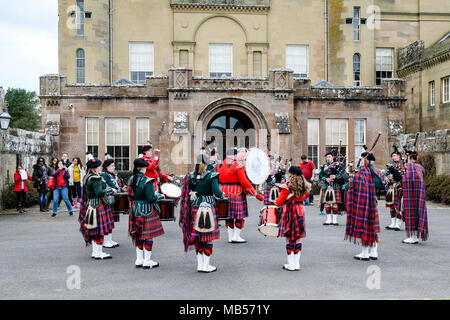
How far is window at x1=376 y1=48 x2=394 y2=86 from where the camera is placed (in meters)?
30.1

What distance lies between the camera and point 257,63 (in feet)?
95.8

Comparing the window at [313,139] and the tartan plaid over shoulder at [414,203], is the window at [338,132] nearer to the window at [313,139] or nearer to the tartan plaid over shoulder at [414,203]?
the window at [313,139]

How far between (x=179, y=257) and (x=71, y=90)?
1627 cm

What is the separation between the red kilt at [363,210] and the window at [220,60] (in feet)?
69.5

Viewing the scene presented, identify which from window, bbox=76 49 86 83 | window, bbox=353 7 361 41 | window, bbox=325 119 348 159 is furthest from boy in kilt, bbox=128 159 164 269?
window, bbox=353 7 361 41

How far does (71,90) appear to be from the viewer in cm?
2277

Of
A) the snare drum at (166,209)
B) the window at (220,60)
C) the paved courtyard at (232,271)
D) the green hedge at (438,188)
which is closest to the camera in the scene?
the paved courtyard at (232,271)

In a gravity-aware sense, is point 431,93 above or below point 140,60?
below

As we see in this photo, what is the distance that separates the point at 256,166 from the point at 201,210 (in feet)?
6.93

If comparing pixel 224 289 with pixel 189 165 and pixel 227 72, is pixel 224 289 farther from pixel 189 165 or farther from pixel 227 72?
pixel 227 72

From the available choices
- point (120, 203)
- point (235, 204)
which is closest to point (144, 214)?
point (120, 203)

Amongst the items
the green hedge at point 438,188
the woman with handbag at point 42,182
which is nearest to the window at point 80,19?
the woman with handbag at point 42,182

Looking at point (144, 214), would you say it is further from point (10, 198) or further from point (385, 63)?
point (385, 63)

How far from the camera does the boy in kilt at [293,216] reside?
297 inches
